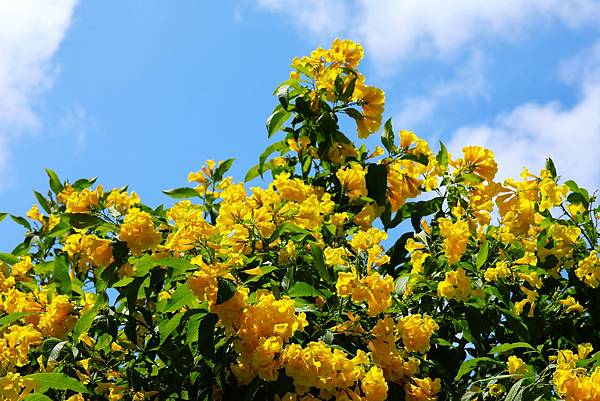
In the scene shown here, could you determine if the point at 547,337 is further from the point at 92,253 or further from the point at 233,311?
the point at 92,253

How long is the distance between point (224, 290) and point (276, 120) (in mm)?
1805

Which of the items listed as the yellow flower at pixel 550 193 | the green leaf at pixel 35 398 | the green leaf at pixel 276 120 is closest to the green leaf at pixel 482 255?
the yellow flower at pixel 550 193

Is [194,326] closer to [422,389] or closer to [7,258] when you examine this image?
[422,389]

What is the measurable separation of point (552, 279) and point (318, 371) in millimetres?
1966

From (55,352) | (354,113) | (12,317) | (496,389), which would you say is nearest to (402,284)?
(496,389)

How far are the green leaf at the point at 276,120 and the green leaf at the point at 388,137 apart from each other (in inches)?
20.2

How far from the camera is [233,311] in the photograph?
2.68 meters

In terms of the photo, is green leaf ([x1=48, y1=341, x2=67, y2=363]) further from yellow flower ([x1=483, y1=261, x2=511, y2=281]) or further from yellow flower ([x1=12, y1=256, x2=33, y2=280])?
yellow flower ([x1=483, y1=261, x2=511, y2=281])

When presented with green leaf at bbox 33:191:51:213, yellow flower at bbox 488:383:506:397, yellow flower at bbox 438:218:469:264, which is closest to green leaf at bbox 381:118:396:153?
yellow flower at bbox 438:218:469:264

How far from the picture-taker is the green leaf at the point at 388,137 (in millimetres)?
4176

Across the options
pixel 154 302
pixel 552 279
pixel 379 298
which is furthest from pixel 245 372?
pixel 552 279

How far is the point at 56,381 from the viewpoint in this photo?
8.76 feet

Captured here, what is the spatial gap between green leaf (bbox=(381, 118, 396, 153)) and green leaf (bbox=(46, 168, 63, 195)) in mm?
2345

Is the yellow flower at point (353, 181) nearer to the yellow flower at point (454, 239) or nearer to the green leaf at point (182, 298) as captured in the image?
the yellow flower at point (454, 239)
